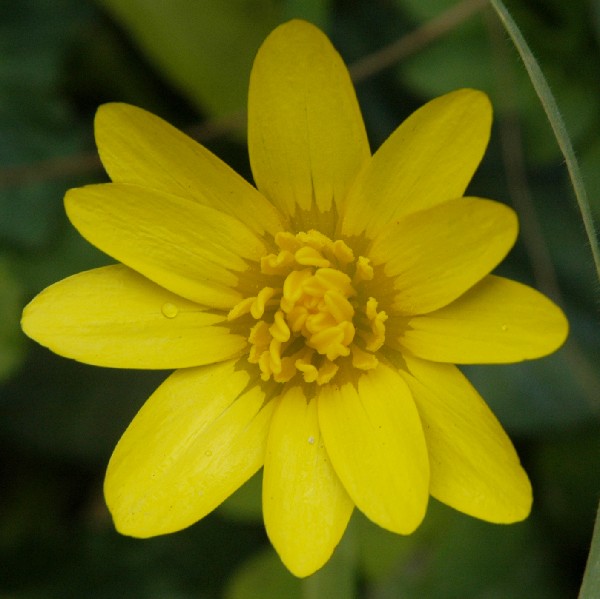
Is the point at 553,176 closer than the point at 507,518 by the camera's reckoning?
No

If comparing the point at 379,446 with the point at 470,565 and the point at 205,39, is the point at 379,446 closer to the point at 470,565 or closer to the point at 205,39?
the point at 470,565

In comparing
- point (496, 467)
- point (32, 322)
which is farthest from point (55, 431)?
point (496, 467)

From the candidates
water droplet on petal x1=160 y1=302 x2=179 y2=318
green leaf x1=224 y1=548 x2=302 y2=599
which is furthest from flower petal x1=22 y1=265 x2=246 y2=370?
green leaf x1=224 y1=548 x2=302 y2=599

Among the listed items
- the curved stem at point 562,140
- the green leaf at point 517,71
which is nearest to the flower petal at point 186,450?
the curved stem at point 562,140

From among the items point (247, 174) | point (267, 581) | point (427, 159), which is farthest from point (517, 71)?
point (267, 581)

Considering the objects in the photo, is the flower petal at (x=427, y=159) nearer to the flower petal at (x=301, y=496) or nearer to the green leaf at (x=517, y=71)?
the flower petal at (x=301, y=496)

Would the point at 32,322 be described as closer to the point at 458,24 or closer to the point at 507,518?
the point at 507,518
